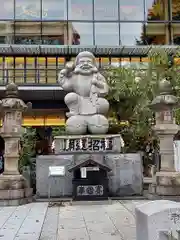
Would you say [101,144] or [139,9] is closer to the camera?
[101,144]

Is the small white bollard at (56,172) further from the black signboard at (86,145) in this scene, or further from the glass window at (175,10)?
the glass window at (175,10)

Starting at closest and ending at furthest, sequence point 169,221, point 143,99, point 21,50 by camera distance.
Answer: point 169,221
point 143,99
point 21,50

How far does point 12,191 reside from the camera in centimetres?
1010

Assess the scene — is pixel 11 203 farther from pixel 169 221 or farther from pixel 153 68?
pixel 153 68

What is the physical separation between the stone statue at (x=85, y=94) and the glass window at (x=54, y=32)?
38.7 feet

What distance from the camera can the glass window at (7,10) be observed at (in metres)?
23.6

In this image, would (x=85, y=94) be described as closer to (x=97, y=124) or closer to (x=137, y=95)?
(x=97, y=124)

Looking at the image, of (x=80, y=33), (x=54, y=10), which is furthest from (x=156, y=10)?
(x=54, y=10)

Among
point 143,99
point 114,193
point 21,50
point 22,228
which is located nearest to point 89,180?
point 114,193

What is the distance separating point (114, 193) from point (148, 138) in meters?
6.47

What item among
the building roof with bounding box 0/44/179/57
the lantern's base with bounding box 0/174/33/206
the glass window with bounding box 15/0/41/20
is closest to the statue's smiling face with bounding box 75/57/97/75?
the lantern's base with bounding box 0/174/33/206

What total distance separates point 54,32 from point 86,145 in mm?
14182

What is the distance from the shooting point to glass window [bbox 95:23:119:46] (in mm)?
23688

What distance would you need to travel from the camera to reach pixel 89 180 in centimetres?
1030
